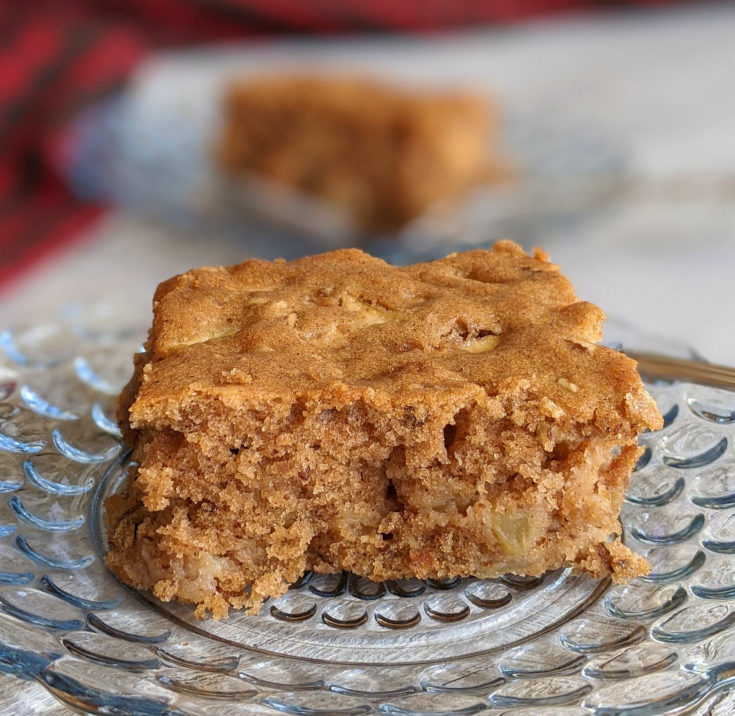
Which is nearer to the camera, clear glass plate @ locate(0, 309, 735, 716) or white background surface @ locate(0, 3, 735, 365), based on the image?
clear glass plate @ locate(0, 309, 735, 716)

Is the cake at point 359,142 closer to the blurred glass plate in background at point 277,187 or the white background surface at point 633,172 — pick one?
the blurred glass plate in background at point 277,187

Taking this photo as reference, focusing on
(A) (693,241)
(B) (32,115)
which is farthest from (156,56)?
(A) (693,241)

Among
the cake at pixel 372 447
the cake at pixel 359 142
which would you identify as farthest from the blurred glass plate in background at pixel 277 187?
the cake at pixel 372 447

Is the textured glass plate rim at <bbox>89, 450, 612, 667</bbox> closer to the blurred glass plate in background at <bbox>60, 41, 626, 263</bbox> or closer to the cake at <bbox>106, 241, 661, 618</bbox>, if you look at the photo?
the cake at <bbox>106, 241, 661, 618</bbox>

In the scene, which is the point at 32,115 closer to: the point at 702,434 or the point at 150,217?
the point at 150,217

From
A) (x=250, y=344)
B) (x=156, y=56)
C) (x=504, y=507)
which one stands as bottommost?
(x=504, y=507)

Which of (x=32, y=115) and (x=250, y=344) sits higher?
(x=32, y=115)

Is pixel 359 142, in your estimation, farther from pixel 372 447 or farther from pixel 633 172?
pixel 372 447

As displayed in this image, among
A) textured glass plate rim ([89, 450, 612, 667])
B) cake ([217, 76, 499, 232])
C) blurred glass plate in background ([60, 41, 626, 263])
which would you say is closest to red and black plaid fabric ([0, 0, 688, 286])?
blurred glass plate in background ([60, 41, 626, 263])
